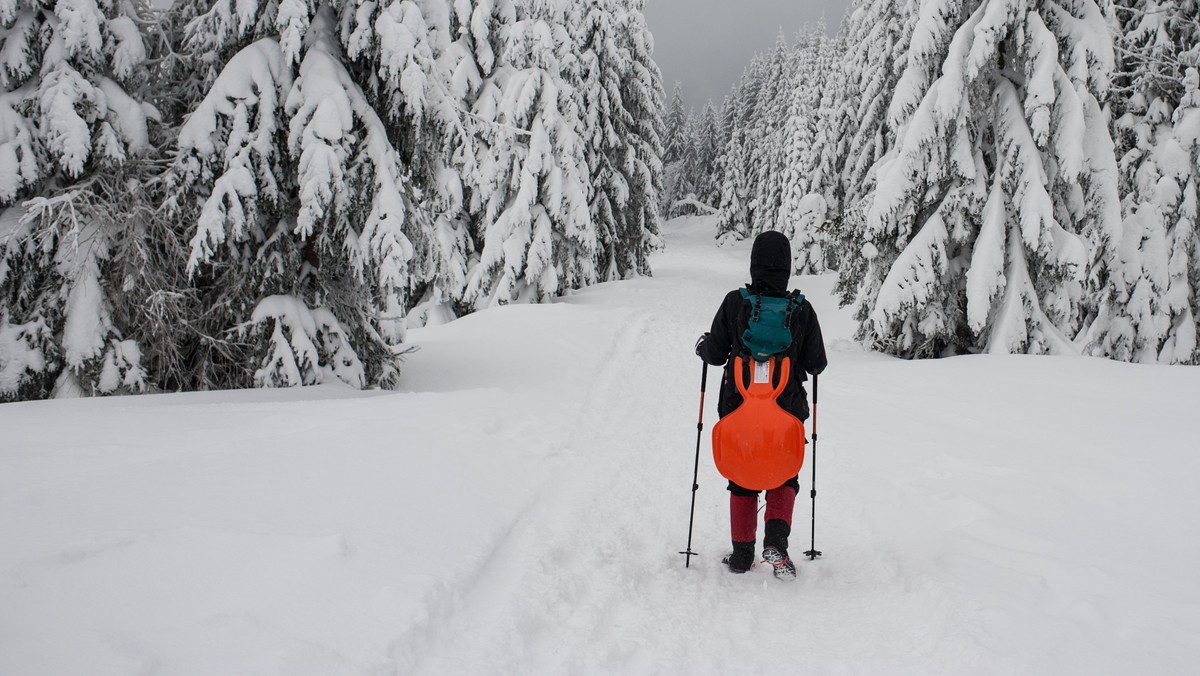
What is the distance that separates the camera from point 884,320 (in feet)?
37.2

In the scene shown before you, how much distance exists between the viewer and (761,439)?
3953 millimetres

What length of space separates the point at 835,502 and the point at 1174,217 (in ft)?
40.8

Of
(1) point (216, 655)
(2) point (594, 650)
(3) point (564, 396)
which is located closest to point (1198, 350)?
(3) point (564, 396)

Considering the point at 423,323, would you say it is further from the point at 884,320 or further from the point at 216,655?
the point at 216,655

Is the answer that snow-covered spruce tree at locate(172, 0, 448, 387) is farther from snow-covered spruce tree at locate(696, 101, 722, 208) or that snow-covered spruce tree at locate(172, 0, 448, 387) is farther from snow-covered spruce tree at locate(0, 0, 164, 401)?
snow-covered spruce tree at locate(696, 101, 722, 208)

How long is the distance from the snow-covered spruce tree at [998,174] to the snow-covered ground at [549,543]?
341 centimetres

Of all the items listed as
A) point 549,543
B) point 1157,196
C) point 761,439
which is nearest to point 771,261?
point 761,439

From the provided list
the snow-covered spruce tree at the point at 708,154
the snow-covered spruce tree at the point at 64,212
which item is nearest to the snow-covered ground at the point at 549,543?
the snow-covered spruce tree at the point at 64,212

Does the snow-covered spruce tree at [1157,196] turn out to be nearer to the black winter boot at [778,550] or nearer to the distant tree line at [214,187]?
the black winter boot at [778,550]

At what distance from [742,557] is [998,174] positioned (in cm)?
971

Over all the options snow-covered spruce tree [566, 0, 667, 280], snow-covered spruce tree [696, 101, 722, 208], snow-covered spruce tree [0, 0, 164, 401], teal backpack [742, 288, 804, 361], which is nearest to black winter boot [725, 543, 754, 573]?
teal backpack [742, 288, 804, 361]

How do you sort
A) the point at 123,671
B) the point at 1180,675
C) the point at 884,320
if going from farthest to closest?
the point at 884,320, the point at 1180,675, the point at 123,671

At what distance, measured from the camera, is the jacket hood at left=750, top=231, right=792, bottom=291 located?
13.7ft

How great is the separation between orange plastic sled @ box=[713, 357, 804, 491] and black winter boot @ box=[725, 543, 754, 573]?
460mm
